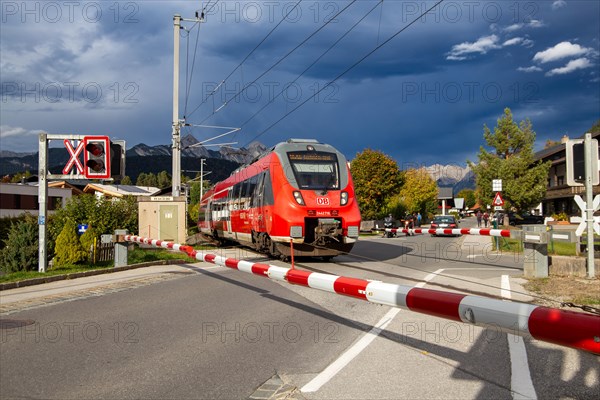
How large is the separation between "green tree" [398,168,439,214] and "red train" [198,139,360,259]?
165 ft

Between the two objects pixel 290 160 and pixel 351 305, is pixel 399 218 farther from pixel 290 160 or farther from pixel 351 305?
pixel 351 305

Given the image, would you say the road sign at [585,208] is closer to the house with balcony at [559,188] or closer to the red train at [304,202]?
the red train at [304,202]

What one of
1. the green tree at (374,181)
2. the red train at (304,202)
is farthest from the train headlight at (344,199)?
the green tree at (374,181)

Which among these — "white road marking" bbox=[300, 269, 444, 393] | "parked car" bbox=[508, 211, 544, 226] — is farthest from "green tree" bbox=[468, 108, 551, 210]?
"white road marking" bbox=[300, 269, 444, 393]

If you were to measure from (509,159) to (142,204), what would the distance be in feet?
117

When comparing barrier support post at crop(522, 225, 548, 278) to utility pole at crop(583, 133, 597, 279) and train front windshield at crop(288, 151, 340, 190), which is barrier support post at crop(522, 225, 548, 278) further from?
train front windshield at crop(288, 151, 340, 190)

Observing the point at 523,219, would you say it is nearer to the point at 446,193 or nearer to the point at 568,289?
the point at 568,289

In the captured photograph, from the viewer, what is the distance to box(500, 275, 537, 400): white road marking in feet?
13.6

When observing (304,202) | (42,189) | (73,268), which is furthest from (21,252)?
(304,202)

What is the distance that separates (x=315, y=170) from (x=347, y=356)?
31.7 feet

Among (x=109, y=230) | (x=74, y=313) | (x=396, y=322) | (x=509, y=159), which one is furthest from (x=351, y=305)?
(x=509, y=159)

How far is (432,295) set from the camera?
12.0 feet

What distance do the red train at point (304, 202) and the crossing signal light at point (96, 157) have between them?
4.59m

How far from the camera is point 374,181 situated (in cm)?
5003
